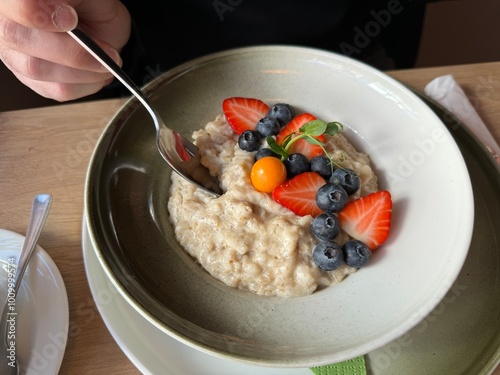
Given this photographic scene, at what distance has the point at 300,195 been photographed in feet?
4.25

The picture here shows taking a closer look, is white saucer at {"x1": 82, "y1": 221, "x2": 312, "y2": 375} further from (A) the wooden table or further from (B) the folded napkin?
(B) the folded napkin

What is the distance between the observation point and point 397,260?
3.85 ft

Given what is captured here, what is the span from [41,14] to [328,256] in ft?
2.93

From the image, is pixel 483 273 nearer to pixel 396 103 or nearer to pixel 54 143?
pixel 396 103

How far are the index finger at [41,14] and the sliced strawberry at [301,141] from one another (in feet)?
2.16


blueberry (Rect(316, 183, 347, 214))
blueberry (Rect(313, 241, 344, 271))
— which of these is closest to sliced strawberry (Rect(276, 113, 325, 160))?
blueberry (Rect(316, 183, 347, 214))

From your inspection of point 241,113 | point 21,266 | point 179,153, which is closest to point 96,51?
point 179,153

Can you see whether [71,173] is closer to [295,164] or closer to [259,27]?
[295,164]

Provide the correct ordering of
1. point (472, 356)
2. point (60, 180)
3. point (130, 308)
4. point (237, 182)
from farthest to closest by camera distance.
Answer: point (60, 180) → point (237, 182) → point (130, 308) → point (472, 356)

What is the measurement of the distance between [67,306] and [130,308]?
160mm

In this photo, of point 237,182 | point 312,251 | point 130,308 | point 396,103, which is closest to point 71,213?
point 130,308

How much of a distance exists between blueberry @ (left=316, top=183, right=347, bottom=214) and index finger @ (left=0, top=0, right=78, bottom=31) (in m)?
0.76

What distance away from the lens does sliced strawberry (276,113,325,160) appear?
54.8 inches

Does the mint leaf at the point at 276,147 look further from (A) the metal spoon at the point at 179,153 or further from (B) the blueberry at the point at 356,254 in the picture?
(B) the blueberry at the point at 356,254
